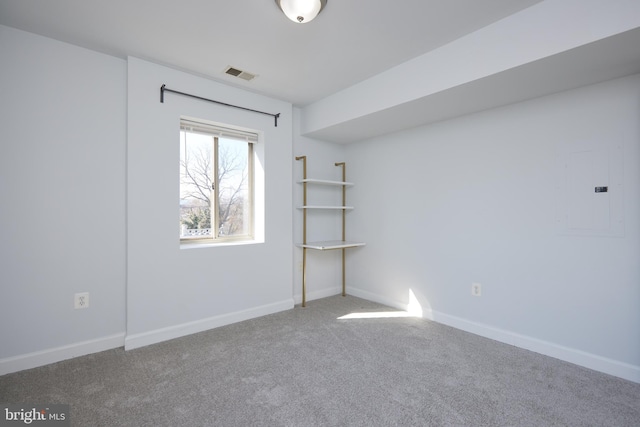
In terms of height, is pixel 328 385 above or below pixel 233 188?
below

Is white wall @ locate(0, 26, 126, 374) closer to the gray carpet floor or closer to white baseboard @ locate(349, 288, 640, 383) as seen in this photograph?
the gray carpet floor

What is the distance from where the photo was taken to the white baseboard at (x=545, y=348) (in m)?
2.10

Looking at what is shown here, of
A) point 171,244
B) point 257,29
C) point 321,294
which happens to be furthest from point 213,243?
point 257,29

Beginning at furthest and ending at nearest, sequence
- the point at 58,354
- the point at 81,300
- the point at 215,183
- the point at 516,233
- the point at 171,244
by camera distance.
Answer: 1. the point at 215,183
2. the point at 171,244
3. the point at 516,233
4. the point at 81,300
5. the point at 58,354

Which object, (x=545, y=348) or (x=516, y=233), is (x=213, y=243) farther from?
(x=545, y=348)

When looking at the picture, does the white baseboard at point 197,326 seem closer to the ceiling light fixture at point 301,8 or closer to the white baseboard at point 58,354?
the white baseboard at point 58,354

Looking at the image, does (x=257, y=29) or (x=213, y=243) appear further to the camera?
(x=213, y=243)

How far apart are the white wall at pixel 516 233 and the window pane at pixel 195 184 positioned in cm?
201

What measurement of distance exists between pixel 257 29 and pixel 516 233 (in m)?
2.65

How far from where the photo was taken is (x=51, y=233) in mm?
2305

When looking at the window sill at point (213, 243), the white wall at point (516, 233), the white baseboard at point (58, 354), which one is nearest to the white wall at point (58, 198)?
the white baseboard at point (58, 354)

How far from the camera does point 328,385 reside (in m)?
2.02

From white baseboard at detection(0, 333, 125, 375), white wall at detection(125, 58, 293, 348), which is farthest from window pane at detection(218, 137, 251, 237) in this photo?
white baseboard at detection(0, 333, 125, 375)

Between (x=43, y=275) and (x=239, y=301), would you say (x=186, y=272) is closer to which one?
(x=239, y=301)
